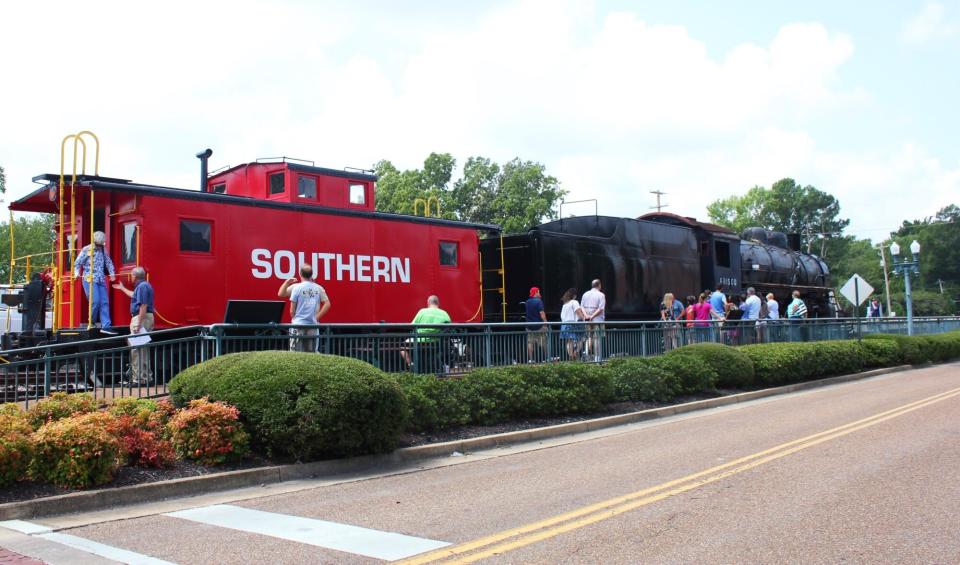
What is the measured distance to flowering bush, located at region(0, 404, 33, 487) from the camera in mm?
6898

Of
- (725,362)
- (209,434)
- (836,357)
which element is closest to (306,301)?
(209,434)

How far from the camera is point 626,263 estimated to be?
21.1 m

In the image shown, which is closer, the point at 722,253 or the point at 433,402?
the point at 433,402

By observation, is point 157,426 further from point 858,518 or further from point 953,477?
point 953,477

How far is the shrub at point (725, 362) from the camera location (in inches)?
656

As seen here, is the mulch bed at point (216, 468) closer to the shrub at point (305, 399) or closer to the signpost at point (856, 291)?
the shrub at point (305, 399)

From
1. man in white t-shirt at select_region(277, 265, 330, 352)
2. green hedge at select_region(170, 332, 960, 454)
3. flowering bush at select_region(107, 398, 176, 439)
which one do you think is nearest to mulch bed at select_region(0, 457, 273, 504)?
green hedge at select_region(170, 332, 960, 454)

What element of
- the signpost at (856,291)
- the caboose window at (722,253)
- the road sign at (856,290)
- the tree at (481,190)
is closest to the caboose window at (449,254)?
the caboose window at (722,253)

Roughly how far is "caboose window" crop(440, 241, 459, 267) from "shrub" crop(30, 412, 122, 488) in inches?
406

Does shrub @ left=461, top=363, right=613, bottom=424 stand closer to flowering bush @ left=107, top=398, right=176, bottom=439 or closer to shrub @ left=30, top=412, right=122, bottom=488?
flowering bush @ left=107, top=398, right=176, bottom=439

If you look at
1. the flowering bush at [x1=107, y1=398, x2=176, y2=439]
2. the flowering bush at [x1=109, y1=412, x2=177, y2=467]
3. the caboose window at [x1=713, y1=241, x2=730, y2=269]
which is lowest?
the flowering bush at [x1=109, y1=412, x2=177, y2=467]

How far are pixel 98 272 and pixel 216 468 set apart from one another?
5.47 m

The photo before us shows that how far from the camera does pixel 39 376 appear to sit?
9.93 m

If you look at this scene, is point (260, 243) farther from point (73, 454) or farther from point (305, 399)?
point (73, 454)
